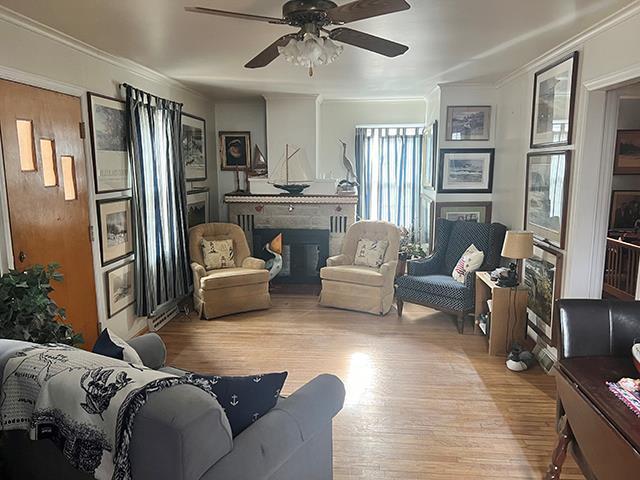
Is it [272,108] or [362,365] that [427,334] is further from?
[272,108]

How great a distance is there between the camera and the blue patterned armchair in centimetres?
429

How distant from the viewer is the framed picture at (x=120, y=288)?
3729mm

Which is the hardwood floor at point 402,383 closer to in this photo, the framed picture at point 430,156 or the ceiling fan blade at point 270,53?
the framed picture at point 430,156

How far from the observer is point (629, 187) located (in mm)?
5559

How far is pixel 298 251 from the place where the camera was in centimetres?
606

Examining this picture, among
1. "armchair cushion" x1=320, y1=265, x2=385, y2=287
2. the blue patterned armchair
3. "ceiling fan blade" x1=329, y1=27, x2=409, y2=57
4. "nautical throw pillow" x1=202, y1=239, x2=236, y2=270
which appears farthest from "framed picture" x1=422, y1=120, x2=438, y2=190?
"ceiling fan blade" x1=329, y1=27, x2=409, y2=57

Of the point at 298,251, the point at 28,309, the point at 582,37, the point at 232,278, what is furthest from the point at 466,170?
the point at 28,309

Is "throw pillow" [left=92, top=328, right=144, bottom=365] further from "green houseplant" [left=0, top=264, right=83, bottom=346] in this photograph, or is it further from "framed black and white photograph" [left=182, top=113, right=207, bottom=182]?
"framed black and white photograph" [left=182, top=113, right=207, bottom=182]

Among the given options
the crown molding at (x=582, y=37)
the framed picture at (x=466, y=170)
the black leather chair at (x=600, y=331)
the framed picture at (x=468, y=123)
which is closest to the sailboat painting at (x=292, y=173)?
the framed picture at (x=466, y=170)

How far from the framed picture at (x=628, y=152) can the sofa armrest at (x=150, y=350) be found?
17.7ft

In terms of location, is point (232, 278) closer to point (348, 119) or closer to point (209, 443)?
point (348, 119)

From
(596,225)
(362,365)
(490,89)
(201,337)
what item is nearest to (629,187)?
(490,89)

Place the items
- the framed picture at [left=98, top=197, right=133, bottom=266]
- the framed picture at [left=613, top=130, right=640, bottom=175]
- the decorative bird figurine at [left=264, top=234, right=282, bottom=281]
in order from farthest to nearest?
the decorative bird figurine at [left=264, top=234, right=282, bottom=281], the framed picture at [left=613, top=130, right=640, bottom=175], the framed picture at [left=98, top=197, right=133, bottom=266]

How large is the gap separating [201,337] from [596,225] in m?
3.35
